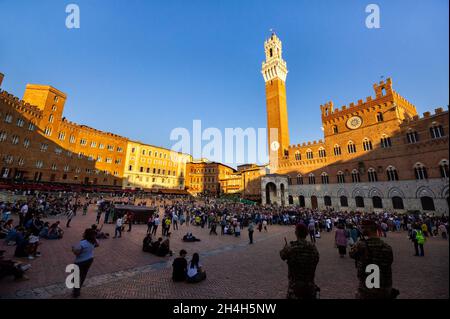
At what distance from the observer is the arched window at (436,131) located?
23845mm

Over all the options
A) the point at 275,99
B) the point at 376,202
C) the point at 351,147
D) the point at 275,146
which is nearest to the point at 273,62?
the point at 275,99

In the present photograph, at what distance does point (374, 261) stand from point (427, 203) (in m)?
31.5

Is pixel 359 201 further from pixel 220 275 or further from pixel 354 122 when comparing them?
pixel 220 275

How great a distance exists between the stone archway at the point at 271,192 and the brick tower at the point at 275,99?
3.89m

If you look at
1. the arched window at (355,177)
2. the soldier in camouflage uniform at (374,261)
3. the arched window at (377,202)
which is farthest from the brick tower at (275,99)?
the soldier in camouflage uniform at (374,261)

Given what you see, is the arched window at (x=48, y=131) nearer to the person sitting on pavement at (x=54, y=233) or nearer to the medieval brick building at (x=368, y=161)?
the person sitting on pavement at (x=54, y=233)

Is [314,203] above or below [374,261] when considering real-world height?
above

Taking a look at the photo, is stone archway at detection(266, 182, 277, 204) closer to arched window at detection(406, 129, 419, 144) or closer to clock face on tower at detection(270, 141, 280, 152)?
clock face on tower at detection(270, 141, 280, 152)

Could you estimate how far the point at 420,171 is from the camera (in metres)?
25.3

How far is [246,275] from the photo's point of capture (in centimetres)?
738
